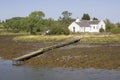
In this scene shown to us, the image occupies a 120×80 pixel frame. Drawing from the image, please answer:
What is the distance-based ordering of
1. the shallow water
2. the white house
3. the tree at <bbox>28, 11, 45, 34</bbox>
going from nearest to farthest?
the shallow water < the tree at <bbox>28, 11, 45, 34</bbox> < the white house

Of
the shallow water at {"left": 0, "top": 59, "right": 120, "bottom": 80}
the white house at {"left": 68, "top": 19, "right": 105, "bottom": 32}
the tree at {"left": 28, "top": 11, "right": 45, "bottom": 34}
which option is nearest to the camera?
the shallow water at {"left": 0, "top": 59, "right": 120, "bottom": 80}

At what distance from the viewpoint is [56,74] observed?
25.8 meters

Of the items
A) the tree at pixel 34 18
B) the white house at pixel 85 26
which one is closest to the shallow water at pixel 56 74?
the tree at pixel 34 18

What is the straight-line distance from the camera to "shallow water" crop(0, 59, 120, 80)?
2389cm

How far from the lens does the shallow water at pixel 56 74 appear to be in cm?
2389

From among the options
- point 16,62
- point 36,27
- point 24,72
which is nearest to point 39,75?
point 24,72

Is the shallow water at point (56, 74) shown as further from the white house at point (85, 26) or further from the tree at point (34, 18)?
the white house at point (85, 26)

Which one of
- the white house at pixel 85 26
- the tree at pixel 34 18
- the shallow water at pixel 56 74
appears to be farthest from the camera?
the white house at pixel 85 26

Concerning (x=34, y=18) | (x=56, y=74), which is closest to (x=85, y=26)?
(x=34, y=18)

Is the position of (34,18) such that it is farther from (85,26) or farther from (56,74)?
(56,74)

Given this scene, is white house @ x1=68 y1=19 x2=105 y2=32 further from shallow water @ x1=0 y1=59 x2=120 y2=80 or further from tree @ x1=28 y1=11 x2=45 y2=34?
shallow water @ x1=0 y1=59 x2=120 y2=80

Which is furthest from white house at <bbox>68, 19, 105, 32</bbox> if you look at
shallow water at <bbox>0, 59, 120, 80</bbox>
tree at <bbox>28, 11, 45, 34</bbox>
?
shallow water at <bbox>0, 59, 120, 80</bbox>

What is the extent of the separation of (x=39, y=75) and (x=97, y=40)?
3264 centimetres

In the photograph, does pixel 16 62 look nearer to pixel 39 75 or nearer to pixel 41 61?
pixel 41 61
